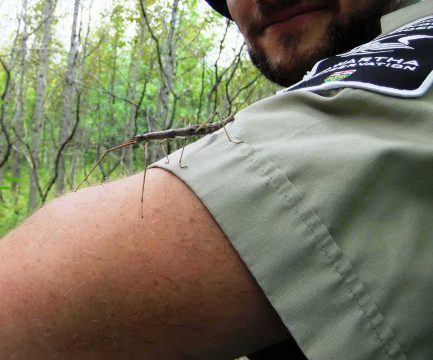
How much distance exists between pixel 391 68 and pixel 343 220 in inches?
11.4

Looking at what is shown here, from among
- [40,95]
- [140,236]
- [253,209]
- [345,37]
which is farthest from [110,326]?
[40,95]

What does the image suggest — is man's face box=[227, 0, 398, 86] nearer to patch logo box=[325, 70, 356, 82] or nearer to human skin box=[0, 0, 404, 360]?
patch logo box=[325, 70, 356, 82]

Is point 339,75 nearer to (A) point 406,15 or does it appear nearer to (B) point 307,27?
(A) point 406,15

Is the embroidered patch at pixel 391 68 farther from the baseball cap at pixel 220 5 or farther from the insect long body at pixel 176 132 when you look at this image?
the baseball cap at pixel 220 5

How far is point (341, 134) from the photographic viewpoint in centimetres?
72

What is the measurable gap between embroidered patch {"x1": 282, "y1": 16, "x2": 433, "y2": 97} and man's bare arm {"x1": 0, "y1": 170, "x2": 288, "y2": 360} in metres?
0.35

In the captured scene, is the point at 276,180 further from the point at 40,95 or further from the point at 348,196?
the point at 40,95

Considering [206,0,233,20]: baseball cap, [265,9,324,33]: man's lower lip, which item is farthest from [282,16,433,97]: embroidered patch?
[206,0,233,20]: baseball cap

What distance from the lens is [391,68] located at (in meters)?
0.74

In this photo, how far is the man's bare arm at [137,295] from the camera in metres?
0.69

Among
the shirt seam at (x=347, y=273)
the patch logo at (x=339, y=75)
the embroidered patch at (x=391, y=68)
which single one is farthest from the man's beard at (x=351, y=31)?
the shirt seam at (x=347, y=273)

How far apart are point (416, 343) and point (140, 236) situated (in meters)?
0.46

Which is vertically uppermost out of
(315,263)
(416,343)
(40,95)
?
(40,95)

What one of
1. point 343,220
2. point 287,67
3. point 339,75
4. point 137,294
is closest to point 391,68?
point 339,75
